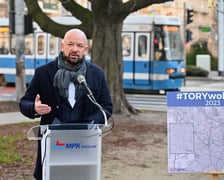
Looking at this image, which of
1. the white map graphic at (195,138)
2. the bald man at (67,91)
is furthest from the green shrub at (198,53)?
the bald man at (67,91)

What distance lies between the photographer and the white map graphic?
527cm

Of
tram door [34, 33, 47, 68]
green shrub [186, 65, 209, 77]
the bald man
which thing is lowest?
green shrub [186, 65, 209, 77]

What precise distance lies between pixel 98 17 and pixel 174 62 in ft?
33.8

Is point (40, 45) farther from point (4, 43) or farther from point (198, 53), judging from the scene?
point (198, 53)

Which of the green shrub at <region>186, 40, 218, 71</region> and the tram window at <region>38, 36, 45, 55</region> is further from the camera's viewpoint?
the green shrub at <region>186, 40, 218, 71</region>

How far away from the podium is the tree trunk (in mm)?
9775

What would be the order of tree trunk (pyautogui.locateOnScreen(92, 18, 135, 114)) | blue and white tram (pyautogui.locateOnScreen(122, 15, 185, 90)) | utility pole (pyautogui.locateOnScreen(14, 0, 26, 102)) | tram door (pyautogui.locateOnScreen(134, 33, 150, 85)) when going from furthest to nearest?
tram door (pyautogui.locateOnScreen(134, 33, 150, 85)) → blue and white tram (pyautogui.locateOnScreen(122, 15, 185, 90)) → utility pole (pyautogui.locateOnScreen(14, 0, 26, 102)) → tree trunk (pyautogui.locateOnScreen(92, 18, 135, 114))

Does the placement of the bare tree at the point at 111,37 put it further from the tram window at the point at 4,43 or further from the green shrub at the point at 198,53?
the green shrub at the point at 198,53

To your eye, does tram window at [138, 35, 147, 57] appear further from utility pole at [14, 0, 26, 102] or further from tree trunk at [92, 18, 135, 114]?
tree trunk at [92, 18, 135, 114]

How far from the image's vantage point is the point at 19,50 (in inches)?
699

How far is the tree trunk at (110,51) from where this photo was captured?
542 inches

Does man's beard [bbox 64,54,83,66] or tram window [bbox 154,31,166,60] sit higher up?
tram window [bbox 154,31,166,60]

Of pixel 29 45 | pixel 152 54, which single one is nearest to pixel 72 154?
pixel 152 54

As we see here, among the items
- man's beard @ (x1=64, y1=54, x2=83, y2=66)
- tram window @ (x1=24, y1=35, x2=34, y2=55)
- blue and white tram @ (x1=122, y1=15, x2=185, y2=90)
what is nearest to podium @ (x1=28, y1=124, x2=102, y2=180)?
man's beard @ (x1=64, y1=54, x2=83, y2=66)
